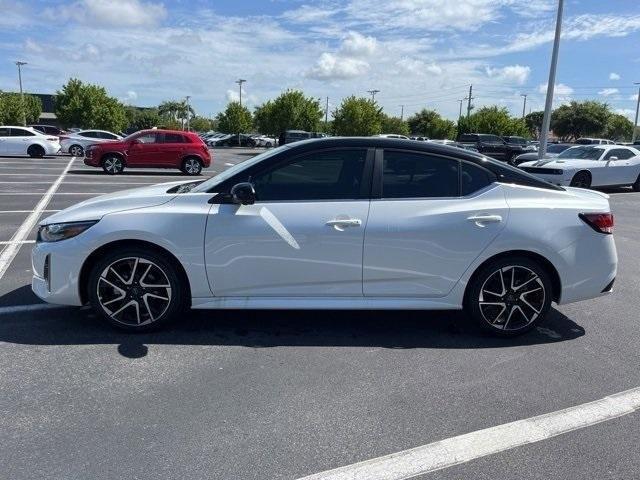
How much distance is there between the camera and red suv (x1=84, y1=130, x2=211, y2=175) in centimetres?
1886

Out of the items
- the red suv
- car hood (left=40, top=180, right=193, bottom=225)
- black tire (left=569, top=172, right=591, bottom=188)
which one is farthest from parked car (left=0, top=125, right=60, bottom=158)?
car hood (left=40, top=180, right=193, bottom=225)

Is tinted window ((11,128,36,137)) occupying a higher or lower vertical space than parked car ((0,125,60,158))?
higher

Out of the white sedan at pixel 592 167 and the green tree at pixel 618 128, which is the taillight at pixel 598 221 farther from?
the green tree at pixel 618 128

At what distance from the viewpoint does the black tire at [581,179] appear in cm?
1577

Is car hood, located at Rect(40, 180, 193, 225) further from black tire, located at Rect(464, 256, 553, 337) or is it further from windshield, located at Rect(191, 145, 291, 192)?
black tire, located at Rect(464, 256, 553, 337)

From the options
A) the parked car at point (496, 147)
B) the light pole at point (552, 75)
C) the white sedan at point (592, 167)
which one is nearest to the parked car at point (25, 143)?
the white sedan at point (592, 167)

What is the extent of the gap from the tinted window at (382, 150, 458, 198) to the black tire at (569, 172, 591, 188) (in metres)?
13.1

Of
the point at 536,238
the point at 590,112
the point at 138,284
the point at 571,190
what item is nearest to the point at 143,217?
the point at 138,284

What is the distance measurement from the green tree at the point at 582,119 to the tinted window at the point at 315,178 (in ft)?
234

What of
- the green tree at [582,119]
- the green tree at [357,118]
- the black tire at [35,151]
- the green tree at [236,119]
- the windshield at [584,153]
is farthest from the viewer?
the green tree at [582,119]

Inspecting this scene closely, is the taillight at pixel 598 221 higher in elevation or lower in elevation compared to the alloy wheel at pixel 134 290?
higher

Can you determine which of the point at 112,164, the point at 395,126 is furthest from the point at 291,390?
the point at 395,126

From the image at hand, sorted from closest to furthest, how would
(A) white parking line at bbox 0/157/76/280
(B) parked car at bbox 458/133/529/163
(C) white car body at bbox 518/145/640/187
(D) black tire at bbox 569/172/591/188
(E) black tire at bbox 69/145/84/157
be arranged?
1. (A) white parking line at bbox 0/157/76/280
2. (C) white car body at bbox 518/145/640/187
3. (D) black tire at bbox 569/172/591/188
4. (E) black tire at bbox 69/145/84/157
5. (B) parked car at bbox 458/133/529/163

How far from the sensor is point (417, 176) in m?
4.30
